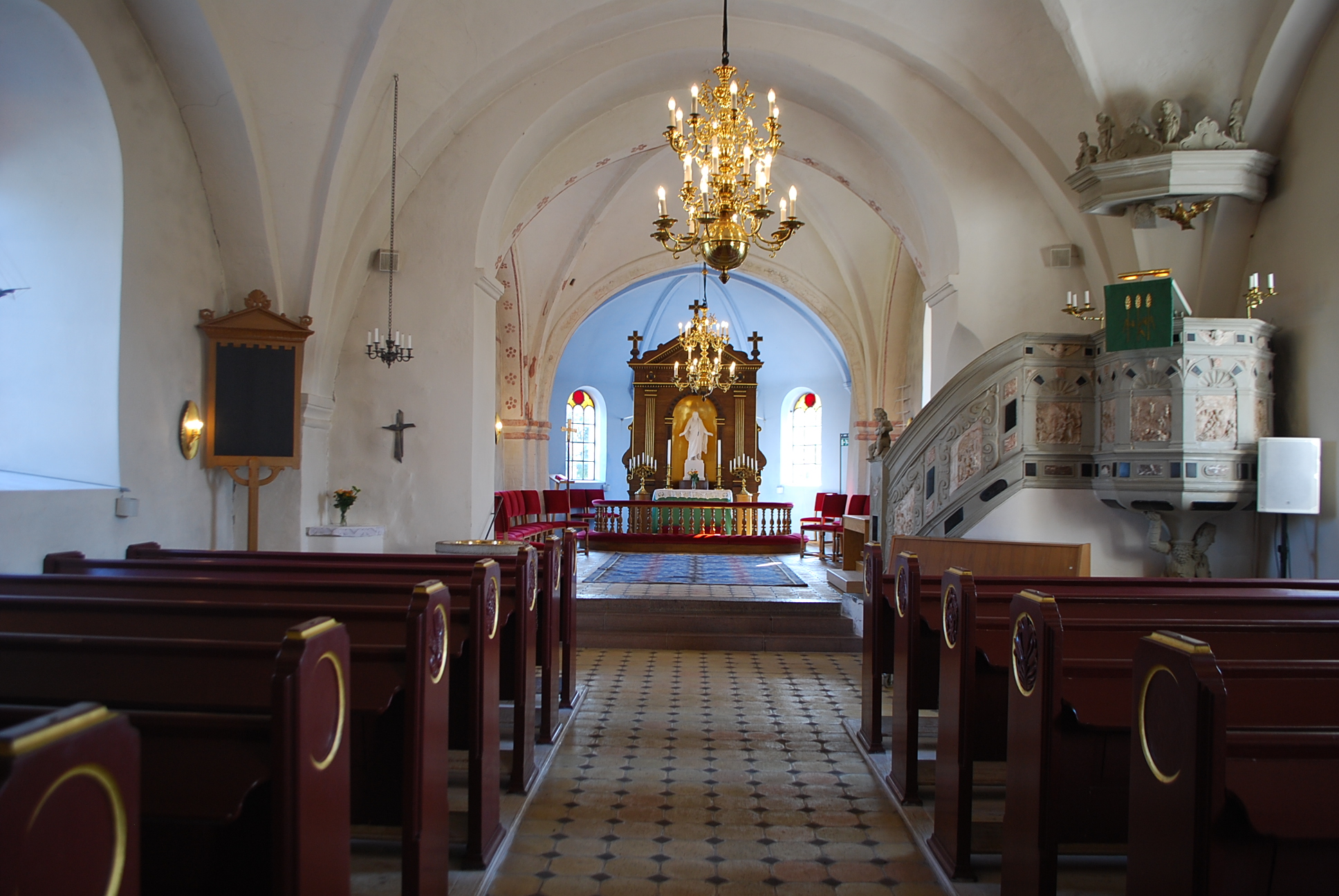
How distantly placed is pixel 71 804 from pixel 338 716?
30.9 inches

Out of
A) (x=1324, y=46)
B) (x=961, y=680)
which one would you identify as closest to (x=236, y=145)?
(x=961, y=680)

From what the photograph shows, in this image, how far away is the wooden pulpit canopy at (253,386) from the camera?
6918 mm

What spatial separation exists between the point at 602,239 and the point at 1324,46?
10.0 meters

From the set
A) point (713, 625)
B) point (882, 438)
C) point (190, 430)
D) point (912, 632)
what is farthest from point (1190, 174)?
point (190, 430)

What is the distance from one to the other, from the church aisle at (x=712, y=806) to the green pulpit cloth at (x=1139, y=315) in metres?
3.18

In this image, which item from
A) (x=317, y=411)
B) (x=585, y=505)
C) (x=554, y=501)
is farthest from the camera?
(x=585, y=505)

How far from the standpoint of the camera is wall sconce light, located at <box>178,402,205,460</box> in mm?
6652

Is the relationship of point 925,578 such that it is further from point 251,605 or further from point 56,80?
point 56,80

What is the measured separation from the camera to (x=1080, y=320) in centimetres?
819

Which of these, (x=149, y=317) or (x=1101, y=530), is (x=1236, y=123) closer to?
(x=1101, y=530)

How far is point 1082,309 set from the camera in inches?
264

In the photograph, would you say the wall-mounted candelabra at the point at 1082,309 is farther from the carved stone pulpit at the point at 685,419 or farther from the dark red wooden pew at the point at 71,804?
the carved stone pulpit at the point at 685,419

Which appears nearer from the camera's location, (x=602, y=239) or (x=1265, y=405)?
(x=1265, y=405)

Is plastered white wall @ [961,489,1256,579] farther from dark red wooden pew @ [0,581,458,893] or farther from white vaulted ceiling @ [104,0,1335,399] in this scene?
dark red wooden pew @ [0,581,458,893]
